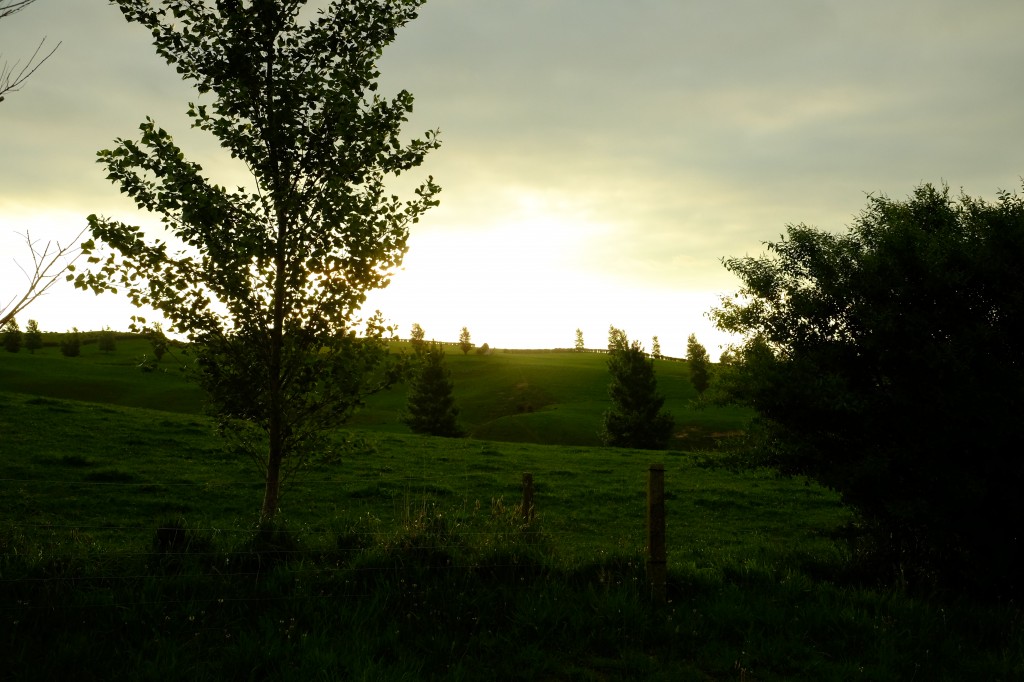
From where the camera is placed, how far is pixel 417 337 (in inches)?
347

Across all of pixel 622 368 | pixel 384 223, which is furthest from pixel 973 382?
pixel 622 368

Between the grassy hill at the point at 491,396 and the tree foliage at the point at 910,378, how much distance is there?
45047 mm

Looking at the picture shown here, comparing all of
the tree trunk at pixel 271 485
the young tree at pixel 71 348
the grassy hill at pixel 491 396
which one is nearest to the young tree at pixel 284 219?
the tree trunk at pixel 271 485

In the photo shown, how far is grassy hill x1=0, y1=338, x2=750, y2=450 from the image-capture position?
64938 millimetres

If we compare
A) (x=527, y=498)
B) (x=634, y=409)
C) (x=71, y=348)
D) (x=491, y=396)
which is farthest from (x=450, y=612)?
(x=71, y=348)

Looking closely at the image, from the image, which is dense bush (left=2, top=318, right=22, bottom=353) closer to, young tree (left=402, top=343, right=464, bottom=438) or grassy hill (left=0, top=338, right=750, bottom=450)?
grassy hill (left=0, top=338, right=750, bottom=450)

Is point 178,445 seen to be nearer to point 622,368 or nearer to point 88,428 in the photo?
point 88,428

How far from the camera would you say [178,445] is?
2542cm

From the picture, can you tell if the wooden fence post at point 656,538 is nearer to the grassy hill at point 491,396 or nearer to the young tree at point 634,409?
the young tree at point 634,409

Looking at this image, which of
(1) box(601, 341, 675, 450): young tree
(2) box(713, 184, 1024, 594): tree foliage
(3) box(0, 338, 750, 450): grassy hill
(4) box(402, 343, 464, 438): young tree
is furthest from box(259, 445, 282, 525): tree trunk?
(4) box(402, 343, 464, 438): young tree

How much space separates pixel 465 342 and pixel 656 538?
128254 millimetres

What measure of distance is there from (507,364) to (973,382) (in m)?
107

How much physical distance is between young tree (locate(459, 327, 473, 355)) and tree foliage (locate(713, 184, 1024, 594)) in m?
122

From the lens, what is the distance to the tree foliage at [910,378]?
8.96 metres
